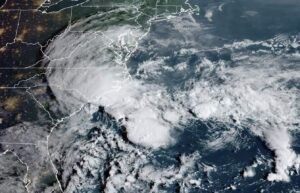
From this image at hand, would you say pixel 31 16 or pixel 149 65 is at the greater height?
pixel 31 16

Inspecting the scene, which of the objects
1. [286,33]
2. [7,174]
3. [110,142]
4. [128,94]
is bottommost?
[7,174]

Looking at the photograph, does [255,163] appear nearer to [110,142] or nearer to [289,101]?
[289,101]

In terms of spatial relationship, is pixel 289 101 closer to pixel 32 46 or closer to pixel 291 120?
pixel 291 120

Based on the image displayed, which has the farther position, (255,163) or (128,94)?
(128,94)

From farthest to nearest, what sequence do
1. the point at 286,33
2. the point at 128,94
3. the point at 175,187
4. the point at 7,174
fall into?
1. the point at 286,33
2. the point at 128,94
3. the point at 7,174
4. the point at 175,187

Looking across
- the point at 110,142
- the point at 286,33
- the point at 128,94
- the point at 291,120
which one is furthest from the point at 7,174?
the point at 286,33

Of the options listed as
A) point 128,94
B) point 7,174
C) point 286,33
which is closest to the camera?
point 7,174
